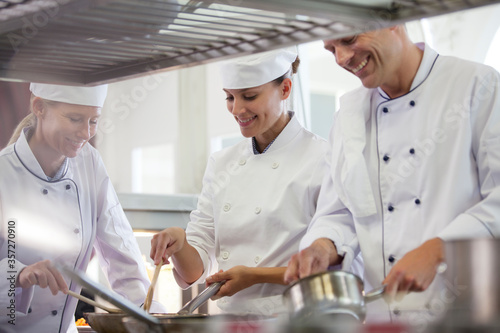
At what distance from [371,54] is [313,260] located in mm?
528

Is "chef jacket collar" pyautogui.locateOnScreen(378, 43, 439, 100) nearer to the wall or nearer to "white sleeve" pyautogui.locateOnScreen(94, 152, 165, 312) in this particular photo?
"white sleeve" pyautogui.locateOnScreen(94, 152, 165, 312)

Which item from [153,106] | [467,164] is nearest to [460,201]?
[467,164]

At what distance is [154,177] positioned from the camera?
345 inches

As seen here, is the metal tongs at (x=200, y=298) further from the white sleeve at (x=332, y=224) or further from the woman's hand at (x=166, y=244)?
the white sleeve at (x=332, y=224)

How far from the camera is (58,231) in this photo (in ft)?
6.14

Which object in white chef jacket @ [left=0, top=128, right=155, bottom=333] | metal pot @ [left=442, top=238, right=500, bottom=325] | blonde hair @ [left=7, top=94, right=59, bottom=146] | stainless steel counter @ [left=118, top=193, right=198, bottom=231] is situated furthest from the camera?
stainless steel counter @ [left=118, top=193, right=198, bottom=231]

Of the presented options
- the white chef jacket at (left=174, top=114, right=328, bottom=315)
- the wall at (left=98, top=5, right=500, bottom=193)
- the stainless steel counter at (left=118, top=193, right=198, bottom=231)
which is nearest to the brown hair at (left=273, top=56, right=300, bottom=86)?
the white chef jacket at (left=174, top=114, right=328, bottom=315)

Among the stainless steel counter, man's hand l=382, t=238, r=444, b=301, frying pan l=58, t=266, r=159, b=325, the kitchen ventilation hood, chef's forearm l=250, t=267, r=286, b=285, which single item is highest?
the kitchen ventilation hood

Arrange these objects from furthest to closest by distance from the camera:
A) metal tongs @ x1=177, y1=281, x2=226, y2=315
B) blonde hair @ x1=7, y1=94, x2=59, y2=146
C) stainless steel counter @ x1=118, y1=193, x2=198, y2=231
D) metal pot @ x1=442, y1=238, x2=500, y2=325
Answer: stainless steel counter @ x1=118, y1=193, x2=198, y2=231 < blonde hair @ x1=7, y1=94, x2=59, y2=146 < metal tongs @ x1=177, y1=281, x2=226, y2=315 < metal pot @ x1=442, y1=238, x2=500, y2=325

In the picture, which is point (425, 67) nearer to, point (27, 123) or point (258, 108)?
point (258, 108)

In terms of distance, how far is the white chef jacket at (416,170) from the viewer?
1516mm

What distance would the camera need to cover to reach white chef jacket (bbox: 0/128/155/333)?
178cm

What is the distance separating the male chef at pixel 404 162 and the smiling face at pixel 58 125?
0.73 meters

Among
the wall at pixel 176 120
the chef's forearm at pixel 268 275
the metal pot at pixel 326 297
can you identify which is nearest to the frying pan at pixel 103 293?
the metal pot at pixel 326 297
